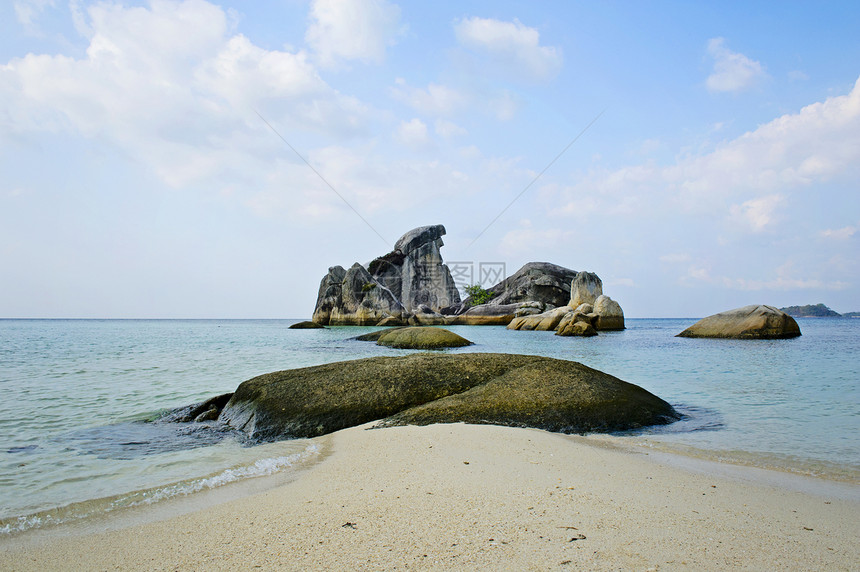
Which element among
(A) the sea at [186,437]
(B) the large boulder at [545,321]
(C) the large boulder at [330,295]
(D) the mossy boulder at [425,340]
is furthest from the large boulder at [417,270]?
(A) the sea at [186,437]

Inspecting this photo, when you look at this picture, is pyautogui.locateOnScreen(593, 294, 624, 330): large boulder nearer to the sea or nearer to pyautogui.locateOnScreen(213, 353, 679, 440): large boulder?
the sea

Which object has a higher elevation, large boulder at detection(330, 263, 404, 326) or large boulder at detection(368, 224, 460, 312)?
large boulder at detection(368, 224, 460, 312)

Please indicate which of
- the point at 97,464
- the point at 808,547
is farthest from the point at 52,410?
the point at 808,547

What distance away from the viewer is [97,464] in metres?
5.07

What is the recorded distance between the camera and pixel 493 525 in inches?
114

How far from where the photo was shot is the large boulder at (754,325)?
95.8ft

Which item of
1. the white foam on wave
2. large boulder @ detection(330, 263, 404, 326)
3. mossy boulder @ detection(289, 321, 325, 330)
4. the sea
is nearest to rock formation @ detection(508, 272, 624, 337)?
large boulder @ detection(330, 263, 404, 326)

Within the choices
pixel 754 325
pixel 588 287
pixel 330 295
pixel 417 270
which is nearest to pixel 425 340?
pixel 754 325

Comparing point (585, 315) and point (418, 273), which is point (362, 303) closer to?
point (418, 273)

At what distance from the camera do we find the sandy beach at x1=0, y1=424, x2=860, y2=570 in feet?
8.25

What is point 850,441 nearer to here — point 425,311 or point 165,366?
point 165,366

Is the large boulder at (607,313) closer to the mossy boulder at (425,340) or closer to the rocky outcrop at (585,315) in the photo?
the rocky outcrop at (585,315)

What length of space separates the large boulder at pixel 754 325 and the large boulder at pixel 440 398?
88.9 ft

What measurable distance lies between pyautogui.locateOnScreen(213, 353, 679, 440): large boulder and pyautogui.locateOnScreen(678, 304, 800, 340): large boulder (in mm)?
27085
